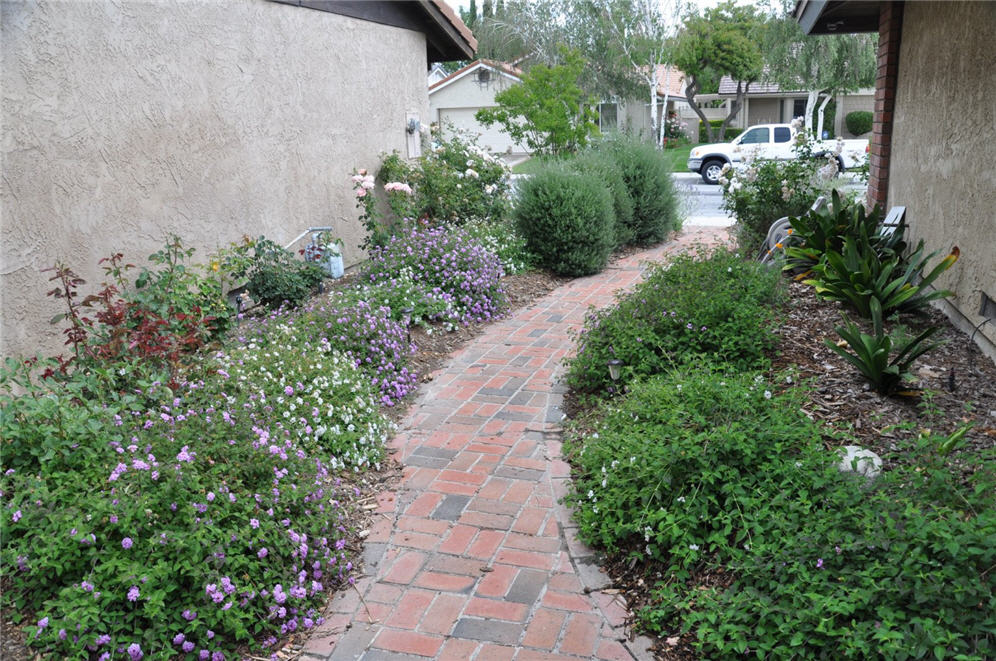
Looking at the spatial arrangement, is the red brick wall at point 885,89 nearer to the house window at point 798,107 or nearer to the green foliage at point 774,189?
the green foliage at point 774,189

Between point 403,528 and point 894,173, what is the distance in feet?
19.9

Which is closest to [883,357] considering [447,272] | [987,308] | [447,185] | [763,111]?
[987,308]

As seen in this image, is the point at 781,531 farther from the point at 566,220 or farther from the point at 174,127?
the point at 566,220

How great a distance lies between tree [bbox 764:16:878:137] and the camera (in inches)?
1030

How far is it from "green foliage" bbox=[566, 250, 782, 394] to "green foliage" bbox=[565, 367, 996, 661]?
0.76 metres

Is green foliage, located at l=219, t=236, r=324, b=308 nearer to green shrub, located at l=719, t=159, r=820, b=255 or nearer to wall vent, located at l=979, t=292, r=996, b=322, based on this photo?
green shrub, located at l=719, t=159, r=820, b=255

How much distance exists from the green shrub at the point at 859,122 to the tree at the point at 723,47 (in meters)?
4.93

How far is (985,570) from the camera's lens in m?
2.43

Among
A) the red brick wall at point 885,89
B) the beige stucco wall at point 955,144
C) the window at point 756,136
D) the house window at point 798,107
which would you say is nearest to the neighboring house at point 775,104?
the house window at point 798,107

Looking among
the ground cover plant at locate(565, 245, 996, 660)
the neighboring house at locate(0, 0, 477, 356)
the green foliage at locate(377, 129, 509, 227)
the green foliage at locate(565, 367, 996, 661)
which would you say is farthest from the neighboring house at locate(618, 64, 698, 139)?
the green foliage at locate(565, 367, 996, 661)

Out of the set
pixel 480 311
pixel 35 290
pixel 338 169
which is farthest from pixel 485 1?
pixel 35 290

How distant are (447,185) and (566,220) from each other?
1.67 meters

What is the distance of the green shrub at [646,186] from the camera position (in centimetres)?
1052

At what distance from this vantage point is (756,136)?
927 inches
